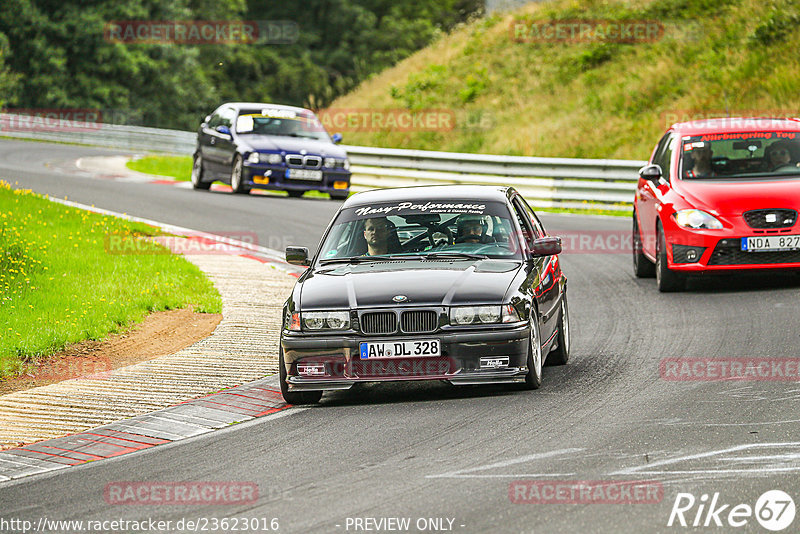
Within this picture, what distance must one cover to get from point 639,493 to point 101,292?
8066 millimetres

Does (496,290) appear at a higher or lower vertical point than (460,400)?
higher

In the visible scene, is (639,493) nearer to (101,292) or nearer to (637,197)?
(101,292)

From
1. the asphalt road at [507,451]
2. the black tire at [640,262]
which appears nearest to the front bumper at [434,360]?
the asphalt road at [507,451]

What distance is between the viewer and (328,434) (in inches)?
313

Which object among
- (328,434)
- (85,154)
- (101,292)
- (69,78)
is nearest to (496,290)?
(328,434)

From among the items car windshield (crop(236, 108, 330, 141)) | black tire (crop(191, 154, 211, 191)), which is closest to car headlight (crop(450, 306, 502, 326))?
car windshield (crop(236, 108, 330, 141))

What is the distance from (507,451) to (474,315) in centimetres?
155

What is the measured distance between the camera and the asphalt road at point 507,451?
6.07 metres

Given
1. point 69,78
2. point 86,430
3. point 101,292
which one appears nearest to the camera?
point 86,430

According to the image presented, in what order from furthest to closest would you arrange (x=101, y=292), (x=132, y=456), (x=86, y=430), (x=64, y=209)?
(x=64, y=209) < (x=101, y=292) < (x=86, y=430) < (x=132, y=456)

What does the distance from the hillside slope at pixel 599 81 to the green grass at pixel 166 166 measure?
501cm

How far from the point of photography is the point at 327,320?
872cm

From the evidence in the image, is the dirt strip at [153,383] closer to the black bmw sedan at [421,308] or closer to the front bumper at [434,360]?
the black bmw sedan at [421,308]

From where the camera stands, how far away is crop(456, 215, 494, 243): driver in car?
979cm
